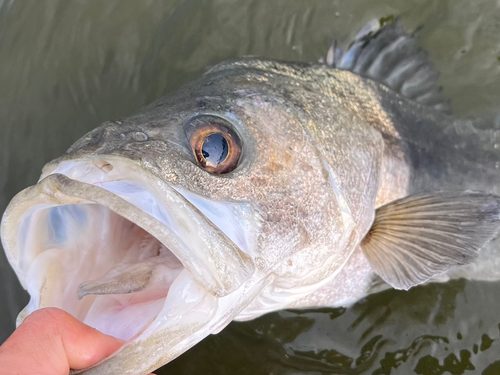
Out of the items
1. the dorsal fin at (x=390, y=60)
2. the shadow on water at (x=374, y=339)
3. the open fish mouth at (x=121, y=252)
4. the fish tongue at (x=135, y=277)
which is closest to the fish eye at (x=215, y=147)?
the open fish mouth at (x=121, y=252)

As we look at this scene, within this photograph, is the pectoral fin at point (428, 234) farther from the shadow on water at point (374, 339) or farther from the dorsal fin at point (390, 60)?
the dorsal fin at point (390, 60)

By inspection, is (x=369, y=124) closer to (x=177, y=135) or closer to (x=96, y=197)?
(x=177, y=135)

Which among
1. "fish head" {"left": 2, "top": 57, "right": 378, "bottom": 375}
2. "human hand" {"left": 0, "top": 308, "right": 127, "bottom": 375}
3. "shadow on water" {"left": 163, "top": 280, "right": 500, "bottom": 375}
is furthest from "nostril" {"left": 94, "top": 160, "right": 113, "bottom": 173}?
"shadow on water" {"left": 163, "top": 280, "right": 500, "bottom": 375}

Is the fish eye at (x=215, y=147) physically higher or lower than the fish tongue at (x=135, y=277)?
higher

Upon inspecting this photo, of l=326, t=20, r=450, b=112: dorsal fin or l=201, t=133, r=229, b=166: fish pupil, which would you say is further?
l=326, t=20, r=450, b=112: dorsal fin

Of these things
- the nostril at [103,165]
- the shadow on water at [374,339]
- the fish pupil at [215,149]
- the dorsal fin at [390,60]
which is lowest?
the shadow on water at [374,339]

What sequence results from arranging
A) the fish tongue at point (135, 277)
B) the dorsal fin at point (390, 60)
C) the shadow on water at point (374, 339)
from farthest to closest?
the dorsal fin at point (390, 60), the shadow on water at point (374, 339), the fish tongue at point (135, 277)

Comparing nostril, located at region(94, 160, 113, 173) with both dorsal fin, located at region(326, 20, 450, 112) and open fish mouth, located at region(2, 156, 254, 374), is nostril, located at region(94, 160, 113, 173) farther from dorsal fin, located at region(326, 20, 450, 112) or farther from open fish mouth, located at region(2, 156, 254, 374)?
dorsal fin, located at region(326, 20, 450, 112)
